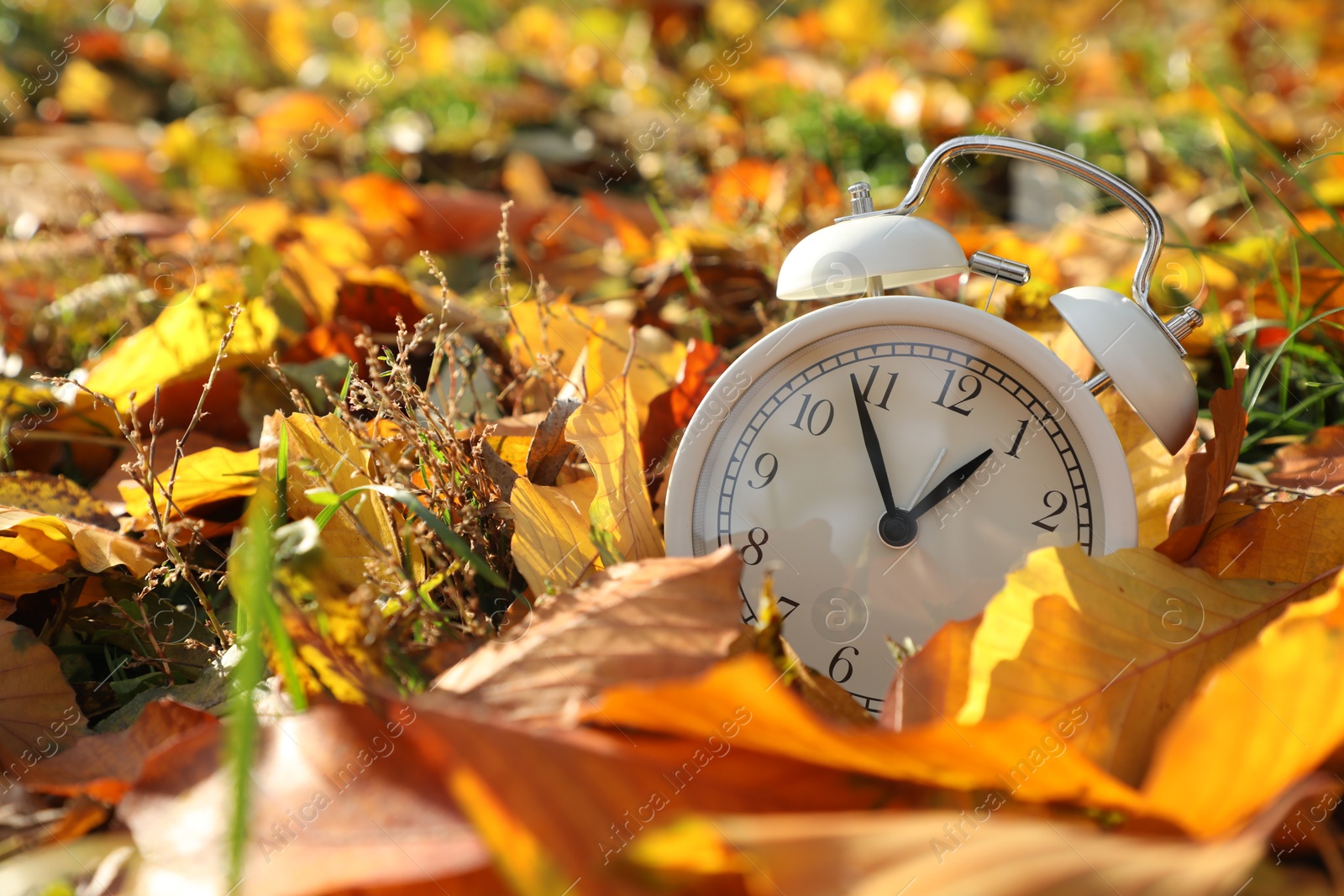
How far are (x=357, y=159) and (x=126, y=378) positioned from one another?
214 cm

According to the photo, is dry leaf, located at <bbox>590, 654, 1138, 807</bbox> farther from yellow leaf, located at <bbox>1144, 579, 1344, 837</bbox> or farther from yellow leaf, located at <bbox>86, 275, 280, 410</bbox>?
yellow leaf, located at <bbox>86, 275, 280, 410</bbox>

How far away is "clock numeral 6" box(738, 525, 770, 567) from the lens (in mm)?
1120

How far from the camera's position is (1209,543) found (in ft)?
3.67

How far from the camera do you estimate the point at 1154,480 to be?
1.22m

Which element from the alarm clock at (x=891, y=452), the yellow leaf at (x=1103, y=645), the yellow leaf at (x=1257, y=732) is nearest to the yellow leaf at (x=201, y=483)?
the alarm clock at (x=891, y=452)

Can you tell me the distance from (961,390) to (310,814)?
82 centimetres

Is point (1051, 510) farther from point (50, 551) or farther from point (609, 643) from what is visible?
point (50, 551)

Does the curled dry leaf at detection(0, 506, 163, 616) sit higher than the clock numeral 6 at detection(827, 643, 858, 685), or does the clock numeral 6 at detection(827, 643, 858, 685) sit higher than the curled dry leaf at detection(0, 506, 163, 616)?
the curled dry leaf at detection(0, 506, 163, 616)

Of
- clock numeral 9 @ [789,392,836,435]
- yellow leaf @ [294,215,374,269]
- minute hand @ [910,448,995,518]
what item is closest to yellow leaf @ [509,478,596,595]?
clock numeral 9 @ [789,392,836,435]

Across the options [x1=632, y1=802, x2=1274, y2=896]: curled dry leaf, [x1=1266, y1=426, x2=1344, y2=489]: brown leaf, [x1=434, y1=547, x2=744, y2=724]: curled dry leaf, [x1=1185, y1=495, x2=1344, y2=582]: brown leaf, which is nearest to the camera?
[x1=632, y1=802, x2=1274, y2=896]: curled dry leaf

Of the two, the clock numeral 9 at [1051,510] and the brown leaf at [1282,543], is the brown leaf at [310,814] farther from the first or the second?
the brown leaf at [1282,543]

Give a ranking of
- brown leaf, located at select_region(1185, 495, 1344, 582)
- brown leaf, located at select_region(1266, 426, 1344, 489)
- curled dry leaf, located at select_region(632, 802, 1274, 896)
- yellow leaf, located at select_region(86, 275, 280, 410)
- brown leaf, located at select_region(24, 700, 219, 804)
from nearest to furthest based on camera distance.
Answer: curled dry leaf, located at select_region(632, 802, 1274, 896) < brown leaf, located at select_region(24, 700, 219, 804) < brown leaf, located at select_region(1185, 495, 1344, 582) < brown leaf, located at select_region(1266, 426, 1344, 489) < yellow leaf, located at select_region(86, 275, 280, 410)

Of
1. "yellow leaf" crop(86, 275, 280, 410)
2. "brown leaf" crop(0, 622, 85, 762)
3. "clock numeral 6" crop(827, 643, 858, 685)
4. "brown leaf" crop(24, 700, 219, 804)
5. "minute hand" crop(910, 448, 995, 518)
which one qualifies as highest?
"yellow leaf" crop(86, 275, 280, 410)

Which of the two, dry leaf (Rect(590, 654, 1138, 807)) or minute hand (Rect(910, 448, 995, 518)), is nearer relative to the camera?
dry leaf (Rect(590, 654, 1138, 807))
